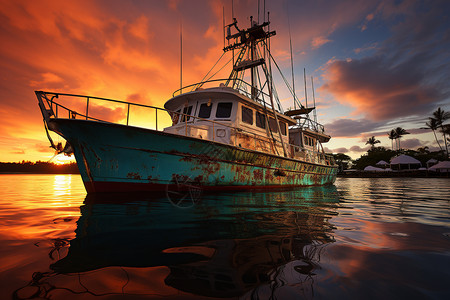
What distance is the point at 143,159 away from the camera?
5.96 m

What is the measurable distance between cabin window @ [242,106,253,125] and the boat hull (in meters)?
2.10

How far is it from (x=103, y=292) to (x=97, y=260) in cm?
57

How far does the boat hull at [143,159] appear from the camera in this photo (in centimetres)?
556

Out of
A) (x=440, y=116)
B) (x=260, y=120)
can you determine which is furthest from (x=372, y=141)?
(x=260, y=120)

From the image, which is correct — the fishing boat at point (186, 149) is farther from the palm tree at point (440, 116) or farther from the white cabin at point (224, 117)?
the palm tree at point (440, 116)

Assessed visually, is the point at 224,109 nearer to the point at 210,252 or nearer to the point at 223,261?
the point at 210,252

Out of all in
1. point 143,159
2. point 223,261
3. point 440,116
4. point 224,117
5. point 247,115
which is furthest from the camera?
point 440,116

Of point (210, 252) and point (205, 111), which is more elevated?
point (205, 111)

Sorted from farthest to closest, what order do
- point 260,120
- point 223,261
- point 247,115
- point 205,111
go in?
1. point 260,120
2. point 247,115
3. point 205,111
4. point 223,261

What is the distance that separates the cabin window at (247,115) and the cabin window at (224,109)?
68 centimetres

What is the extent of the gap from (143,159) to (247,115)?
16.5ft

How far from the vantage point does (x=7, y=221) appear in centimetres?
320

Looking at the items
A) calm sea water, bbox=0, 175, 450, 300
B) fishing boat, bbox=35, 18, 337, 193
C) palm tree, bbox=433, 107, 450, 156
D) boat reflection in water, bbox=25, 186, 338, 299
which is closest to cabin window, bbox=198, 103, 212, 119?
fishing boat, bbox=35, 18, 337, 193

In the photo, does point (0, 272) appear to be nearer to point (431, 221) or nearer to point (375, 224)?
point (375, 224)
